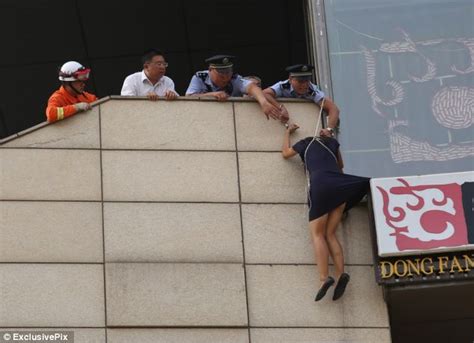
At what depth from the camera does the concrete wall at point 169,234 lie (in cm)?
1767

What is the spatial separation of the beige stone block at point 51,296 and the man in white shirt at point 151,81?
8.52ft

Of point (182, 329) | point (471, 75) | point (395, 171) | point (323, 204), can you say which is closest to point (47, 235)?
point (182, 329)

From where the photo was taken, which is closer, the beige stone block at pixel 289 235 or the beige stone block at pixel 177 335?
the beige stone block at pixel 177 335

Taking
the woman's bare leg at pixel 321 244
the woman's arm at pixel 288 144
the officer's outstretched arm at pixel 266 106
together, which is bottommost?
the woman's bare leg at pixel 321 244

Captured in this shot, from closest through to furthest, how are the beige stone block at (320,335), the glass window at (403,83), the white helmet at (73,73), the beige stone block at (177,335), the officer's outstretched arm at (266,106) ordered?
the beige stone block at (177,335) < the beige stone block at (320,335) < the white helmet at (73,73) < the officer's outstretched arm at (266,106) < the glass window at (403,83)

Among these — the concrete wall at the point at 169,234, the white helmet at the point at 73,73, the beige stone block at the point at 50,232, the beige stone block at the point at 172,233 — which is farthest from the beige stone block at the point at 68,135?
the beige stone block at the point at 172,233

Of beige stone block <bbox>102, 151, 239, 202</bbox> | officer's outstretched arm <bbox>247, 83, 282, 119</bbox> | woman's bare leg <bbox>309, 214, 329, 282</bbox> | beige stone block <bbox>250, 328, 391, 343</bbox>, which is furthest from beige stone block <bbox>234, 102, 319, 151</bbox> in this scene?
beige stone block <bbox>250, 328, 391, 343</bbox>

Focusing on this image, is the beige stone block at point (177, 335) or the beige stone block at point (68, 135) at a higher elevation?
the beige stone block at point (68, 135)

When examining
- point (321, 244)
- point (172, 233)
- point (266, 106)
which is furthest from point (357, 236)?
point (172, 233)

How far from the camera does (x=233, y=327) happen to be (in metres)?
17.9

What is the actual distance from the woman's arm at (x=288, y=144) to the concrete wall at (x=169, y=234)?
95 millimetres

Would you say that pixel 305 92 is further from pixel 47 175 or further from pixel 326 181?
pixel 47 175

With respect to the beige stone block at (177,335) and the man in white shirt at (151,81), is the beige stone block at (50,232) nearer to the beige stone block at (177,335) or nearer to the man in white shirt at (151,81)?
the beige stone block at (177,335)

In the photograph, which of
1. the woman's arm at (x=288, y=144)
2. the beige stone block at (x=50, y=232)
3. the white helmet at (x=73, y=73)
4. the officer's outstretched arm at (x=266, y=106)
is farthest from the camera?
the officer's outstretched arm at (x=266, y=106)
